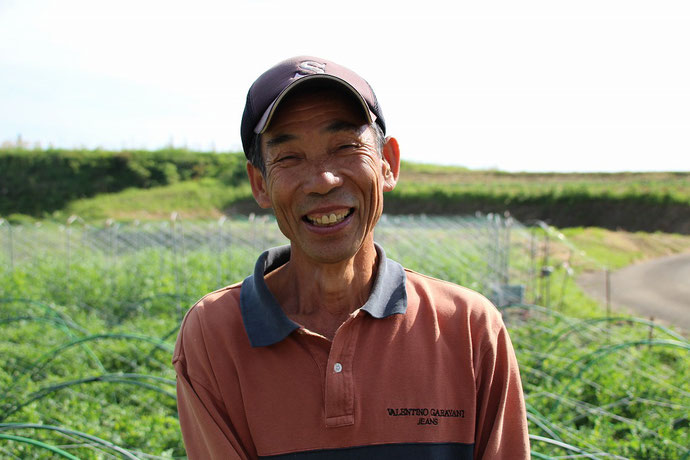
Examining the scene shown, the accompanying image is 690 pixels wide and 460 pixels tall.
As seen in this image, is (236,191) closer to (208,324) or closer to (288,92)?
(208,324)

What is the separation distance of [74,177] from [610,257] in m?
28.2

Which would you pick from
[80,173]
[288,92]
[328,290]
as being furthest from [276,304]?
[80,173]

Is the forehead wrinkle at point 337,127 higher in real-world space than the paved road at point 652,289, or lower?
higher

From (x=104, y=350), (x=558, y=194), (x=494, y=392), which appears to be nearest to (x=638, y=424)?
(x=494, y=392)

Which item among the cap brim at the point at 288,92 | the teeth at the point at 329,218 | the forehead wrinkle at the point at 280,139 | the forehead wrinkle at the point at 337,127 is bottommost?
the teeth at the point at 329,218

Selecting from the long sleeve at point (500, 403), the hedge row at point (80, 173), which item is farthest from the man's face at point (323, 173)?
the hedge row at point (80, 173)

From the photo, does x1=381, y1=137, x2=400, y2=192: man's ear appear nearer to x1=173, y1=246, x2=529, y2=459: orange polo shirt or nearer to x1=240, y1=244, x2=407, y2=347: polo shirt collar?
x1=240, y1=244, x2=407, y2=347: polo shirt collar

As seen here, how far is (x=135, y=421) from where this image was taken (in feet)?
13.0

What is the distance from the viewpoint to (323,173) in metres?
Result: 1.24

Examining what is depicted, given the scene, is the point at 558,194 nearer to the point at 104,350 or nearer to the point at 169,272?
the point at 169,272

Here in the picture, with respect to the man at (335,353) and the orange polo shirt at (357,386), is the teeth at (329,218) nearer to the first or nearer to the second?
the man at (335,353)

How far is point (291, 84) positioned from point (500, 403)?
31.9 inches

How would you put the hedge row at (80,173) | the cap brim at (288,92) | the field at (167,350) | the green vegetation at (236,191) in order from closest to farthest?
the cap brim at (288,92) → the field at (167,350) → the green vegetation at (236,191) → the hedge row at (80,173)

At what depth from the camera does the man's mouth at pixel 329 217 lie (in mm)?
1266
